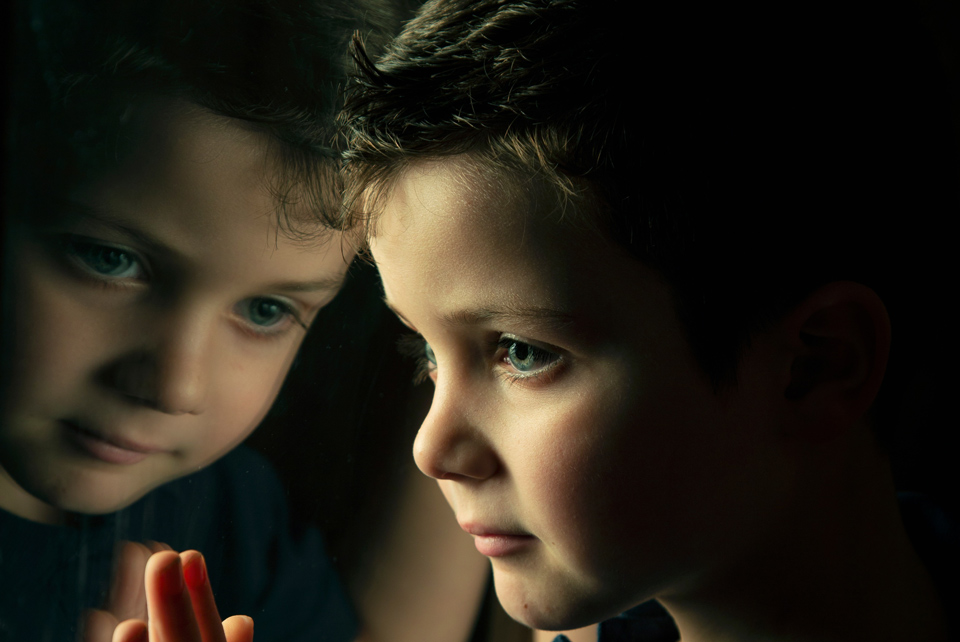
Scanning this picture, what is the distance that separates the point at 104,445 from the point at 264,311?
6.3 inches

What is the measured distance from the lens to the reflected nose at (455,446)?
1.86 ft

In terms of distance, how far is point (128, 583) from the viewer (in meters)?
0.45

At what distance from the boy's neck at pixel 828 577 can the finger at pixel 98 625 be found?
0.51 meters

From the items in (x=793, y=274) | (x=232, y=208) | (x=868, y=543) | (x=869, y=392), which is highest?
(x=232, y=208)

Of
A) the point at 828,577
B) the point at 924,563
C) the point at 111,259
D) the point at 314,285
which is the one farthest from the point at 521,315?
the point at 924,563

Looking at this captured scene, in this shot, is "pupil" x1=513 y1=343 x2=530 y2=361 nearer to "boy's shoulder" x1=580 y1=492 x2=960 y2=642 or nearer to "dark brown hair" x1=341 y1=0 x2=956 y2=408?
"dark brown hair" x1=341 y1=0 x2=956 y2=408

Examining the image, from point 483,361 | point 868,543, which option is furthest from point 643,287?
point 868,543

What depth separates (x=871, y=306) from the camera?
58 cm

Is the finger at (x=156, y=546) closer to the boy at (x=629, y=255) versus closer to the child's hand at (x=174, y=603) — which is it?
the child's hand at (x=174, y=603)

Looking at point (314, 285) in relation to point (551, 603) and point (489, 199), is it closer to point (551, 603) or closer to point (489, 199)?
point (489, 199)

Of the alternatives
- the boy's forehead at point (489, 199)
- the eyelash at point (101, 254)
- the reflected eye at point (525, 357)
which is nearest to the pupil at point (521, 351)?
the reflected eye at point (525, 357)

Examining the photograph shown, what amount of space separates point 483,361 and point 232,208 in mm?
235

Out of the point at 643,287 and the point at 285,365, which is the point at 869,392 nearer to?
the point at 643,287

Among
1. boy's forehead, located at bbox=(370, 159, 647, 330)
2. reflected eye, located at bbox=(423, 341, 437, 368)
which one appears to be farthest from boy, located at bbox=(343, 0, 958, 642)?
reflected eye, located at bbox=(423, 341, 437, 368)
